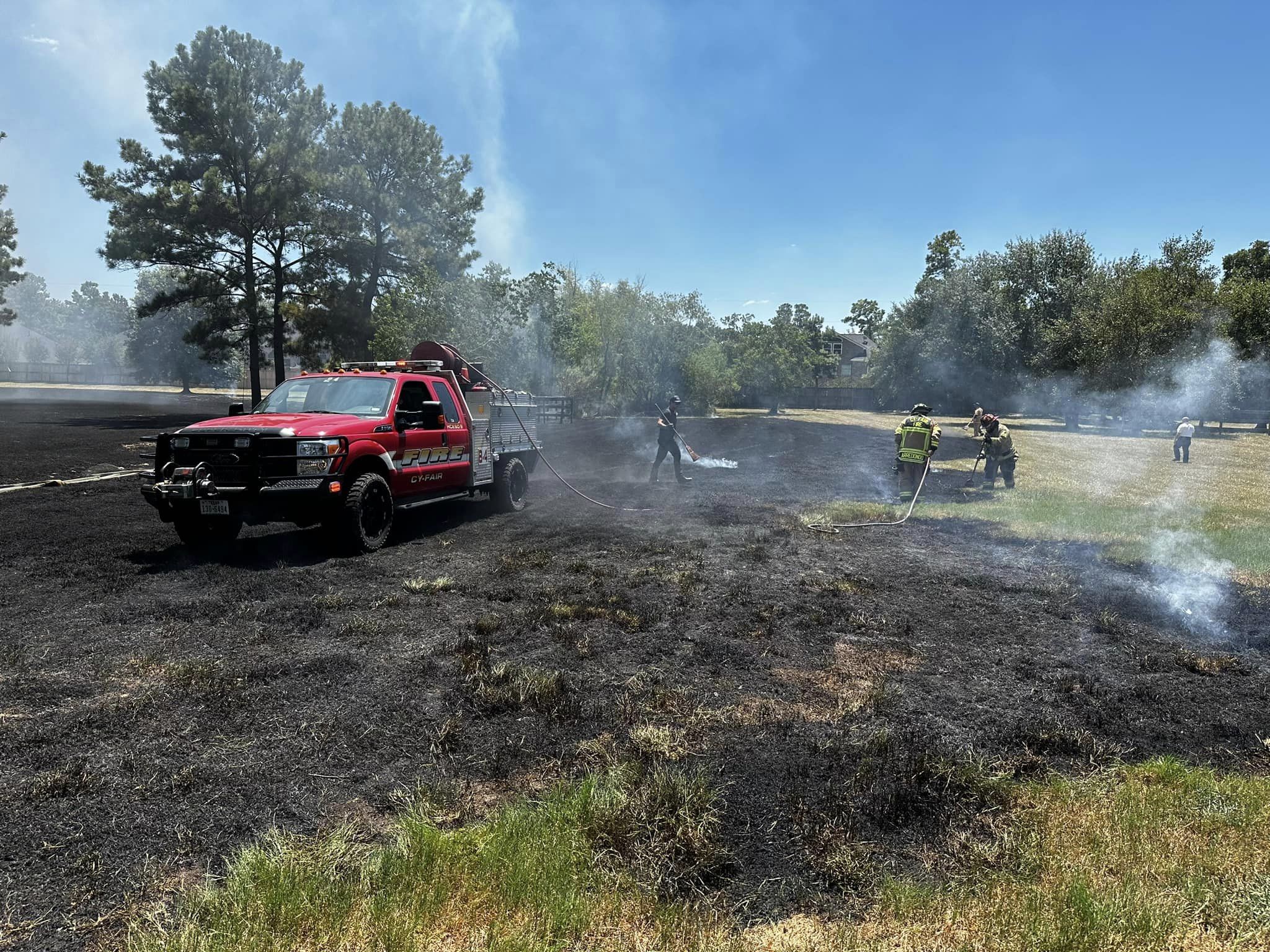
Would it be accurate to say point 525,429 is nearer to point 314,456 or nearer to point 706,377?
point 314,456

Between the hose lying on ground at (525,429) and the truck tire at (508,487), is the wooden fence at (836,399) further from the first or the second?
the truck tire at (508,487)

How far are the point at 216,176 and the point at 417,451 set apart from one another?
2935 centimetres

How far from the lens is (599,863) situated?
10.0ft

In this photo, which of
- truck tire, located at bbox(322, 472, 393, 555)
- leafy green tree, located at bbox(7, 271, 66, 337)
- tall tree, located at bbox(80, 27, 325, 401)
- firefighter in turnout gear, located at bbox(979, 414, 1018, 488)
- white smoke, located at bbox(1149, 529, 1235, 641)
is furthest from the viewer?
leafy green tree, located at bbox(7, 271, 66, 337)

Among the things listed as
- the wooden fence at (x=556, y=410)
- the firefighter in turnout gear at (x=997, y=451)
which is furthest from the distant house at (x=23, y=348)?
the firefighter in turnout gear at (x=997, y=451)

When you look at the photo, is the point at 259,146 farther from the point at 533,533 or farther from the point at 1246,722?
the point at 1246,722

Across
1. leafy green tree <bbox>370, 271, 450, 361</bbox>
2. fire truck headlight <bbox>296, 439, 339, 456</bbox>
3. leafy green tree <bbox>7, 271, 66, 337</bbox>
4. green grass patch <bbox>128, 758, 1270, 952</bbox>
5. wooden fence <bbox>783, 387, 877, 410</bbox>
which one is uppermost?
leafy green tree <bbox>7, 271, 66, 337</bbox>

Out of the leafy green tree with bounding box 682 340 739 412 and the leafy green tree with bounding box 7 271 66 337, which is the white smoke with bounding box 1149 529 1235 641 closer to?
the leafy green tree with bounding box 682 340 739 412

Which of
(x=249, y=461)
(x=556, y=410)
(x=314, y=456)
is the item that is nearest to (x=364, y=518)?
(x=314, y=456)

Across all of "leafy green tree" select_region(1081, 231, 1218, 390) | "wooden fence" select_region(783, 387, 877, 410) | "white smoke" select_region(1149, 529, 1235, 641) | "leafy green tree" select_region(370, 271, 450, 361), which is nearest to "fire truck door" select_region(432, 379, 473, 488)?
"white smoke" select_region(1149, 529, 1235, 641)

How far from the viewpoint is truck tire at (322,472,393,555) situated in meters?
Answer: 8.24

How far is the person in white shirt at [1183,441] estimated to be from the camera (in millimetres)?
20531

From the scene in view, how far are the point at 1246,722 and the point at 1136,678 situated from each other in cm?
73

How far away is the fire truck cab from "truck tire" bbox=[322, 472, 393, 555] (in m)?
0.01
